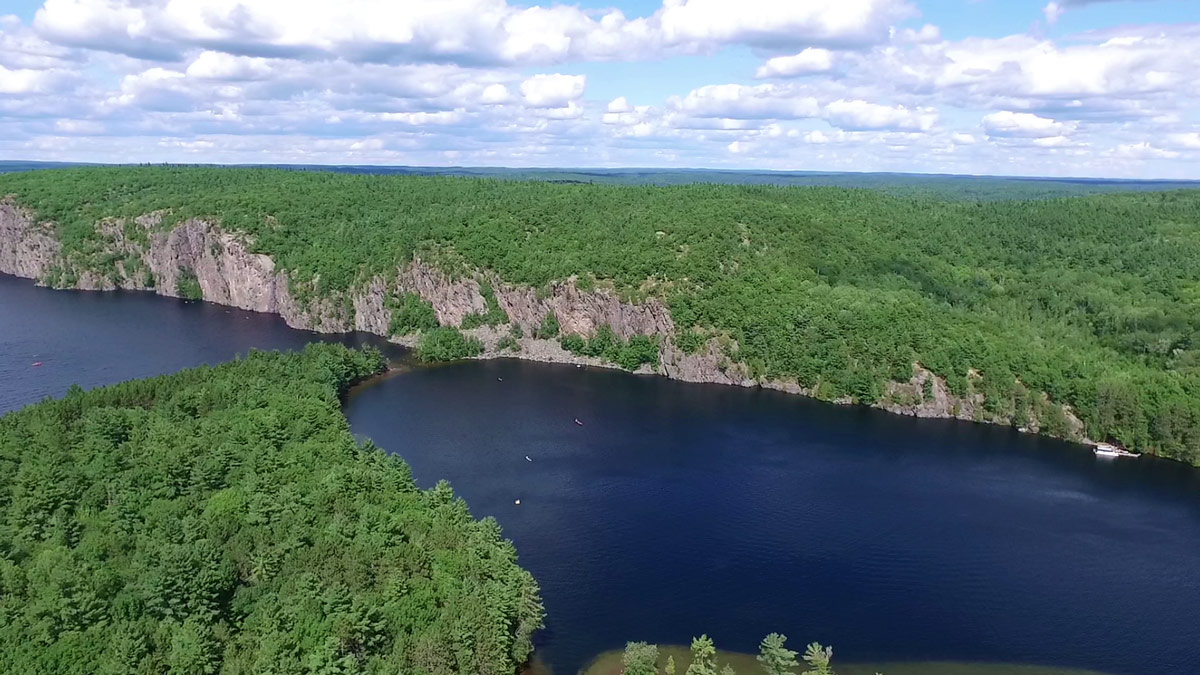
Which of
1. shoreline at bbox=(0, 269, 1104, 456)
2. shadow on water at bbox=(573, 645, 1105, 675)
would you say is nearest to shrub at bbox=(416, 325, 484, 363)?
shoreline at bbox=(0, 269, 1104, 456)

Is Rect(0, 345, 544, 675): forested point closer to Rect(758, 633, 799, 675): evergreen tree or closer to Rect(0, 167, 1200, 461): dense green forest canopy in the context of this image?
Rect(758, 633, 799, 675): evergreen tree

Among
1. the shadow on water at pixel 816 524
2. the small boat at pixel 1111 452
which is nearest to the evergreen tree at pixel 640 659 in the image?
the shadow on water at pixel 816 524

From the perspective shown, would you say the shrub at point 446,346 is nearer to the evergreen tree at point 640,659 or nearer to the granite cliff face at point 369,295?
the granite cliff face at point 369,295

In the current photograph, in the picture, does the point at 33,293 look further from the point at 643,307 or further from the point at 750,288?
the point at 750,288

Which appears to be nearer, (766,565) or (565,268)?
(766,565)

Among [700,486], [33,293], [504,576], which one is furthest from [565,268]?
[33,293]

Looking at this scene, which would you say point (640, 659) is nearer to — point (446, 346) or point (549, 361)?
point (549, 361)

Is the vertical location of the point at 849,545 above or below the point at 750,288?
below
